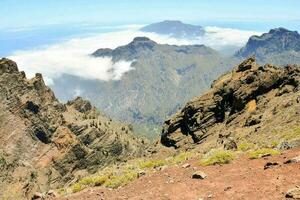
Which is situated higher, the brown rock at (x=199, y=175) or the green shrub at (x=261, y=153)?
the green shrub at (x=261, y=153)

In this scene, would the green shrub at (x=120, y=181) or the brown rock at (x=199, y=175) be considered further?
the green shrub at (x=120, y=181)

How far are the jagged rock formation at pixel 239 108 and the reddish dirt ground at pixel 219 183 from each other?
22565mm

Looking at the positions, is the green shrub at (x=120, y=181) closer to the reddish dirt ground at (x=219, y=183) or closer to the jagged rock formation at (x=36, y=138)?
the reddish dirt ground at (x=219, y=183)

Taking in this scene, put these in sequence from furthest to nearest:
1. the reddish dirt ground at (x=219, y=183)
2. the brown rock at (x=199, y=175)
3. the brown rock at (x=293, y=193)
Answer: the brown rock at (x=199, y=175) < the reddish dirt ground at (x=219, y=183) < the brown rock at (x=293, y=193)

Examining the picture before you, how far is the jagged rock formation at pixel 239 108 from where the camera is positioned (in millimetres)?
62603

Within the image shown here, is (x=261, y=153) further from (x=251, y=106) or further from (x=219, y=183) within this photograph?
(x=251, y=106)

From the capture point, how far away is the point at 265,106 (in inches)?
2854

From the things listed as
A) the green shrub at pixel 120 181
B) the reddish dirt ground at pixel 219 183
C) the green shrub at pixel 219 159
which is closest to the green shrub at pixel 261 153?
the reddish dirt ground at pixel 219 183

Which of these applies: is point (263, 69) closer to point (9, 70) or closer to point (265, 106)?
point (265, 106)

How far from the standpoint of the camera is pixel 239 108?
8169 centimetres

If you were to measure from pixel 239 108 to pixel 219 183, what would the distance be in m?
55.0

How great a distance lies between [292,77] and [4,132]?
10822 centimetres

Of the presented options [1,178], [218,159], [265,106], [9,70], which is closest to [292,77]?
[265,106]

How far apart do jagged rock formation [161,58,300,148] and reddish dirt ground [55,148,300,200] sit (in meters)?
22.6
